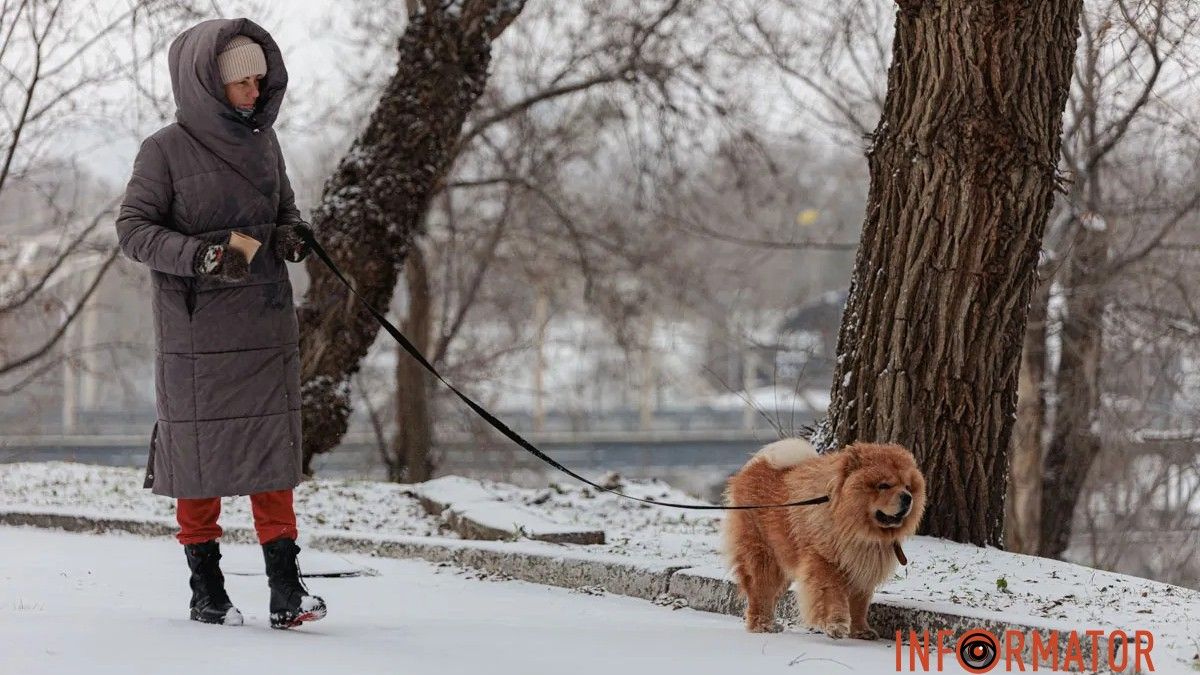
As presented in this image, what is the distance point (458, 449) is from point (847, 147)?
28.5ft

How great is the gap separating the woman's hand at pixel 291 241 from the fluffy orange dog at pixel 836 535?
2.00 m

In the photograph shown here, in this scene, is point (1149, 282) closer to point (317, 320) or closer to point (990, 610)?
point (317, 320)

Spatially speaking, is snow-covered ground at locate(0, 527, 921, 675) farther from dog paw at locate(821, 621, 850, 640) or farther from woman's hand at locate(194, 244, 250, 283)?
woman's hand at locate(194, 244, 250, 283)

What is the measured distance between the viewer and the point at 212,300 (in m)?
4.75

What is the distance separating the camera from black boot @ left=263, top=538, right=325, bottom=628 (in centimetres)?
472

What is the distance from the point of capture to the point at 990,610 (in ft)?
16.0

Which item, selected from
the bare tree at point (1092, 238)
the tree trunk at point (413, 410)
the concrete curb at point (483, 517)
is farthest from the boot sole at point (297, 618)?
the tree trunk at point (413, 410)

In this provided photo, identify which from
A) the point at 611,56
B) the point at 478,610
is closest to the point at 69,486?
the point at 478,610

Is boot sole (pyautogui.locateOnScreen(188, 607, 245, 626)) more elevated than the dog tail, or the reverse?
the dog tail

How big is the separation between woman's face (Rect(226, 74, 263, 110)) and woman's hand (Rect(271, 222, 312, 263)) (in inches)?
18.1

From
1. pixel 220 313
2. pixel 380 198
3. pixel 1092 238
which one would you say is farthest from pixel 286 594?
pixel 1092 238

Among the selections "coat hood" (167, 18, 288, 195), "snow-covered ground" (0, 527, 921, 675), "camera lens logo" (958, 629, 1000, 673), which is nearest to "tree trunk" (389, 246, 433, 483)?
"snow-covered ground" (0, 527, 921, 675)

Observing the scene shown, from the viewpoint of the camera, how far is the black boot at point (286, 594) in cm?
472

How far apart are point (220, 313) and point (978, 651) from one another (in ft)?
9.57
